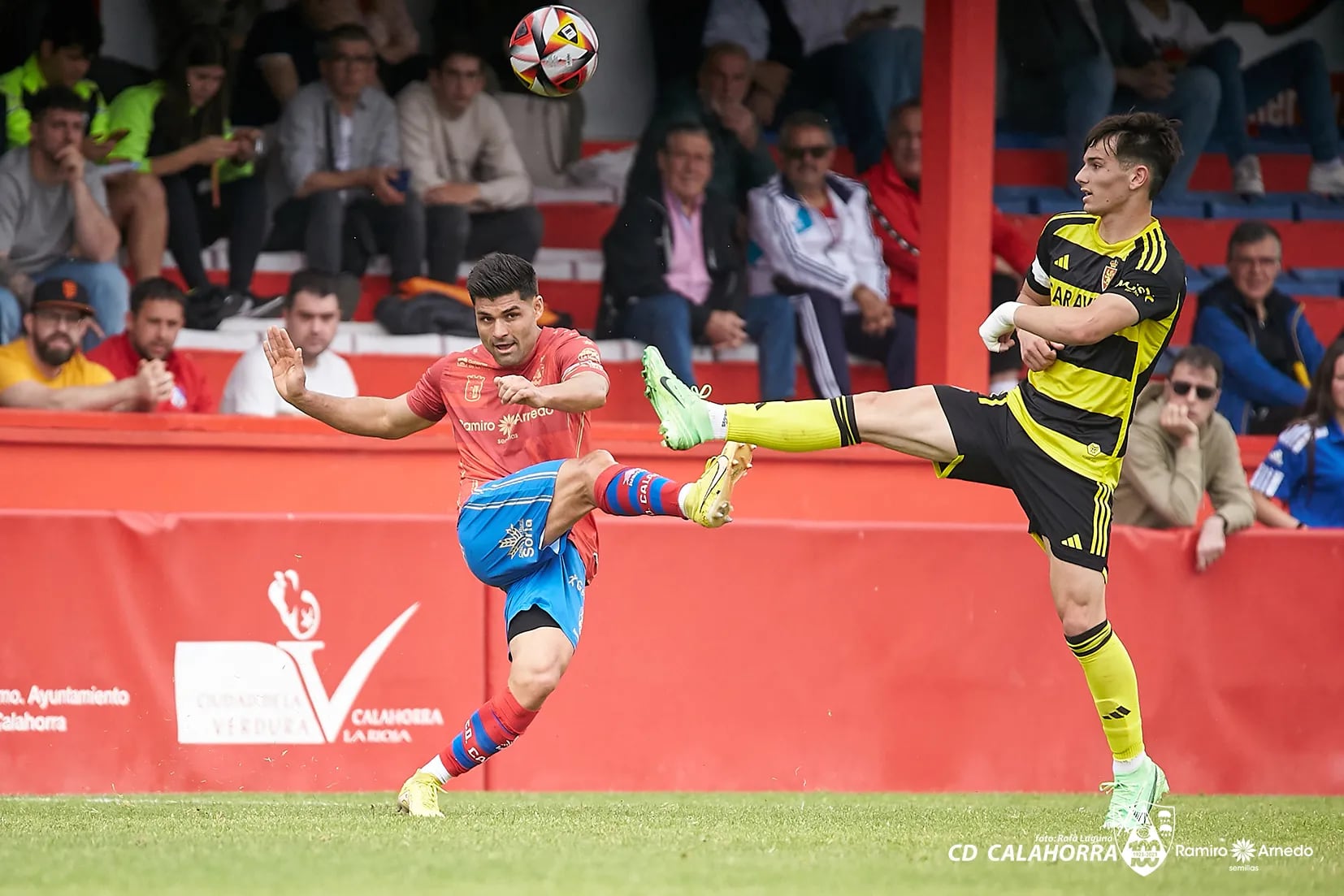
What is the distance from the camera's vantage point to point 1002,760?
26.2 ft

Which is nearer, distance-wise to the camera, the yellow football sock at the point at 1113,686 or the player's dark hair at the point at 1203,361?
the yellow football sock at the point at 1113,686

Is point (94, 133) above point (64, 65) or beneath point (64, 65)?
beneath

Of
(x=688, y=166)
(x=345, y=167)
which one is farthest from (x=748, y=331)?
(x=345, y=167)

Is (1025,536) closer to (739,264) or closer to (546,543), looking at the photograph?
(546,543)

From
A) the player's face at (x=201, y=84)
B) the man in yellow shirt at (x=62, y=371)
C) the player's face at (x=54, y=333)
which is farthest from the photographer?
the player's face at (x=201, y=84)

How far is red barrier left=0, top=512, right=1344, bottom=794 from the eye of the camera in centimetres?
755

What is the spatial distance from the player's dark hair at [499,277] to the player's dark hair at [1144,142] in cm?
200

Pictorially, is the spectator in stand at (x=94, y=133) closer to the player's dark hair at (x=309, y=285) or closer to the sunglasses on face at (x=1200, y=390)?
the player's dark hair at (x=309, y=285)

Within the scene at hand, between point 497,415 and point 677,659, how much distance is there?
82.2 inches

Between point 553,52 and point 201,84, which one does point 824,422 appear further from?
point 201,84

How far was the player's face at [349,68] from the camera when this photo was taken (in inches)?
426

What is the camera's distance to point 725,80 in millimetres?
11508

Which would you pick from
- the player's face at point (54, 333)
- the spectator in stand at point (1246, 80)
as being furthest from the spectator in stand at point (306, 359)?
the spectator in stand at point (1246, 80)

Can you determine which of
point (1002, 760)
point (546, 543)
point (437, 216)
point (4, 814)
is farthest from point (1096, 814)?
point (437, 216)
